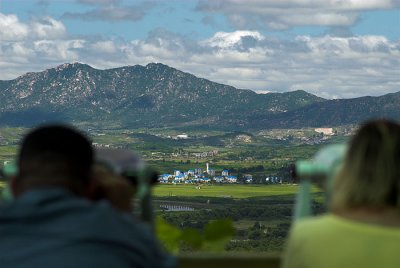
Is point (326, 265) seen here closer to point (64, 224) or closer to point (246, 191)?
point (64, 224)

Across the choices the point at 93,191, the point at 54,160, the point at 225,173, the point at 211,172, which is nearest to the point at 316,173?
the point at 93,191

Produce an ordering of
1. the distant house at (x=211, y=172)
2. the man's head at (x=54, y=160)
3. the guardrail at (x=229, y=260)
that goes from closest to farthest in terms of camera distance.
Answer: the man's head at (x=54, y=160) → the guardrail at (x=229, y=260) → the distant house at (x=211, y=172)

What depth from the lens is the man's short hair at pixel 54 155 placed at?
2520mm

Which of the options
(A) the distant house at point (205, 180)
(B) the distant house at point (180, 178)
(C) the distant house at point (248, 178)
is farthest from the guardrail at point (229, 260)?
(C) the distant house at point (248, 178)

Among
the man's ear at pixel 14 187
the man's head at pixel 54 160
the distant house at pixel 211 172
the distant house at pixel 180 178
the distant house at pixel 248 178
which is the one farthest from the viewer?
the distant house at pixel 248 178

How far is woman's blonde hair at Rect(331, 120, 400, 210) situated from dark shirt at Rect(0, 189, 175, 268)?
0.58 m

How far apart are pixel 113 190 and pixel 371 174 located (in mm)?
759

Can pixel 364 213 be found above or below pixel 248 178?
above

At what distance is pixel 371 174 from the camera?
2.51 metres

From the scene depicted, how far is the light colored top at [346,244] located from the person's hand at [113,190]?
521mm

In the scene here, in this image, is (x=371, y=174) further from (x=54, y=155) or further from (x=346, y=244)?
(x=54, y=155)

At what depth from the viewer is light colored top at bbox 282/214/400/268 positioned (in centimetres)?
253

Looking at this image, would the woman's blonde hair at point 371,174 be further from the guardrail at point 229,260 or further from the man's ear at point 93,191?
the man's ear at point 93,191

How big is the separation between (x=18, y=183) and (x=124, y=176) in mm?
356
